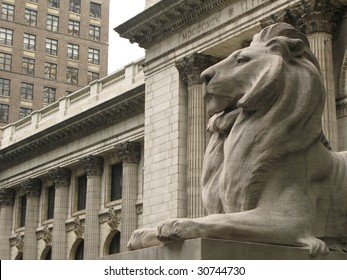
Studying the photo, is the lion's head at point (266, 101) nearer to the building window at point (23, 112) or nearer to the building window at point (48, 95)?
the building window at point (23, 112)

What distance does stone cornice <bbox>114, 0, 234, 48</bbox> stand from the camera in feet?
109

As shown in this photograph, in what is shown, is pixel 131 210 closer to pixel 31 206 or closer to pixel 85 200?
pixel 85 200

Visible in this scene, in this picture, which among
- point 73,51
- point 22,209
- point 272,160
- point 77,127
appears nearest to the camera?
point 272,160

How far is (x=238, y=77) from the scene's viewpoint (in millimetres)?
7730

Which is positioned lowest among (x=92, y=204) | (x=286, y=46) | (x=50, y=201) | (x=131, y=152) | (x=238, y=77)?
(x=238, y=77)

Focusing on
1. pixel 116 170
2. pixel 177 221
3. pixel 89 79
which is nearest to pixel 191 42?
pixel 116 170

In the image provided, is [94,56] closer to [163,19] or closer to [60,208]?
[60,208]

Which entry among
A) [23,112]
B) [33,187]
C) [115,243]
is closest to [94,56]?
[23,112]

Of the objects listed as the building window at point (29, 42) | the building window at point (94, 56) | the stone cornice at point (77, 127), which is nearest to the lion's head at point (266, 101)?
the stone cornice at point (77, 127)

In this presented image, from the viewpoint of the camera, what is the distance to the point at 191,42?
3409 centimetres

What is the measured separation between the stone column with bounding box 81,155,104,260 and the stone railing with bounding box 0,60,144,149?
3530 mm

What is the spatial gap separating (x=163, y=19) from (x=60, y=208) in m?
20.2

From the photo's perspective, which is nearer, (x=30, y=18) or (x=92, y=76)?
(x=30, y=18)

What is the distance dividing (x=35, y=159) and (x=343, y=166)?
48.5 meters
